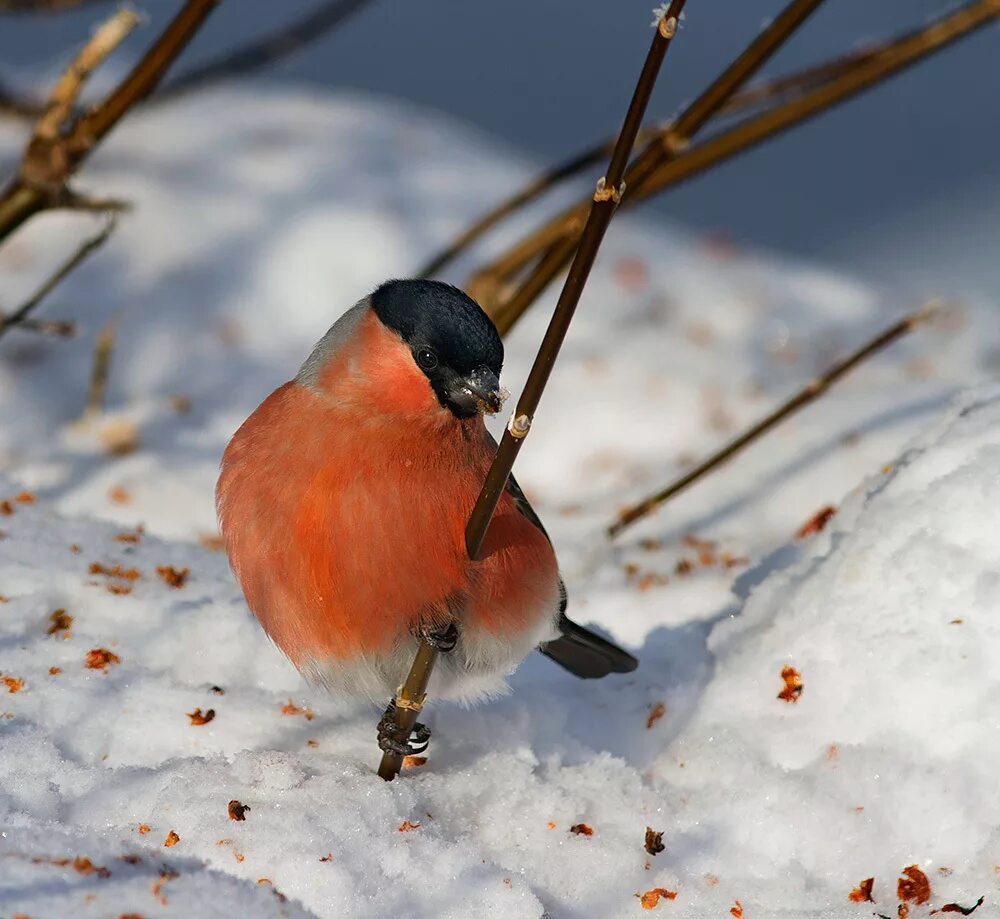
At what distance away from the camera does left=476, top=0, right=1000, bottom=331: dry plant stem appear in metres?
2.32

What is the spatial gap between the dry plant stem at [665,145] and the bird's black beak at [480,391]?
0.55 metres

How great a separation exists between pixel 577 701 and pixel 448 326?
0.79 metres

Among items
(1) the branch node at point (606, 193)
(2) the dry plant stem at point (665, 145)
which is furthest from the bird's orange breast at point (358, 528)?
(2) the dry plant stem at point (665, 145)

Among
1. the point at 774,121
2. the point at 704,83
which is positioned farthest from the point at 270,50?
the point at 704,83

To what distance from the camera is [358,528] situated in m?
1.66

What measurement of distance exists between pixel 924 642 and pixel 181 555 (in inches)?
52.0

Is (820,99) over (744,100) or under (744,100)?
under

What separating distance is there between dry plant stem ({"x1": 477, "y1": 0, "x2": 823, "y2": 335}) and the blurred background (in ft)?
11.7

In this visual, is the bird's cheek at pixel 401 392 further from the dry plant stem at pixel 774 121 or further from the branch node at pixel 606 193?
the dry plant stem at pixel 774 121

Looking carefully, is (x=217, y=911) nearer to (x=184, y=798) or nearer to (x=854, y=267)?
(x=184, y=798)

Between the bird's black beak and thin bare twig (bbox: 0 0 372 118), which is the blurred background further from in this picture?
the bird's black beak

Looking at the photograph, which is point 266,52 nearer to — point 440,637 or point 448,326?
point 448,326

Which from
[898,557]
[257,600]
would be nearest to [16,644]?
[257,600]

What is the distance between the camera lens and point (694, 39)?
6695mm
